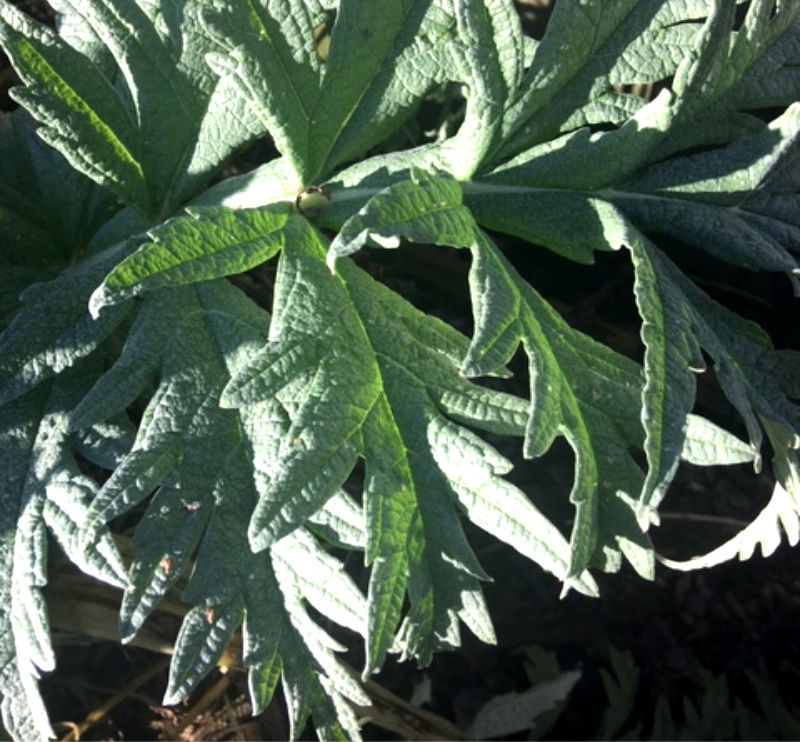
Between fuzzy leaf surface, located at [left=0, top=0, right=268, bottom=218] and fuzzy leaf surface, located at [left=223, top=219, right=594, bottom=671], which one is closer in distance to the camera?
fuzzy leaf surface, located at [left=223, top=219, right=594, bottom=671]

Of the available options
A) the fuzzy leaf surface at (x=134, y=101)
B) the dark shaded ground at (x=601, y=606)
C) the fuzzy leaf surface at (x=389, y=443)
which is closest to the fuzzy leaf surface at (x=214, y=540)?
the fuzzy leaf surface at (x=389, y=443)

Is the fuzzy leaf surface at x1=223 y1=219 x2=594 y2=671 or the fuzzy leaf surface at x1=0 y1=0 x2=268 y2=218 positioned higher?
the fuzzy leaf surface at x1=0 y1=0 x2=268 y2=218

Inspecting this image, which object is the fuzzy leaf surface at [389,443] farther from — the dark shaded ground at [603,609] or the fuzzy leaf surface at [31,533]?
the dark shaded ground at [603,609]

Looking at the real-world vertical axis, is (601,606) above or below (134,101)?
below

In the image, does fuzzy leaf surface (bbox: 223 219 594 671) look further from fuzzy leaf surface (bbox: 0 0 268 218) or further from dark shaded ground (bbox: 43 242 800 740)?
dark shaded ground (bbox: 43 242 800 740)

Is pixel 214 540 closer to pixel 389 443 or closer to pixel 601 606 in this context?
pixel 389 443

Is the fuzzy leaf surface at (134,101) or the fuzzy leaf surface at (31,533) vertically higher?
the fuzzy leaf surface at (134,101)

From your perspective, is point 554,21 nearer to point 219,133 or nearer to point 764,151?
point 764,151

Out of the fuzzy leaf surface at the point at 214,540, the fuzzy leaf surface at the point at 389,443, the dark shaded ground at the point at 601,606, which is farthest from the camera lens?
the dark shaded ground at the point at 601,606

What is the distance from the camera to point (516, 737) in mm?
2525

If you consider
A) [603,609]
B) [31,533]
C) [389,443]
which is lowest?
[603,609]

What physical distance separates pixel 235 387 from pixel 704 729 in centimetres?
162

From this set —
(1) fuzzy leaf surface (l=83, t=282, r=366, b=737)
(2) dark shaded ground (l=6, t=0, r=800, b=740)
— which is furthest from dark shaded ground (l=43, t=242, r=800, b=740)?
(1) fuzzy leaf surface (l=83, t=282, r=366, b=737)

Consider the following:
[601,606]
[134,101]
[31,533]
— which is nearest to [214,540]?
[31,533]
